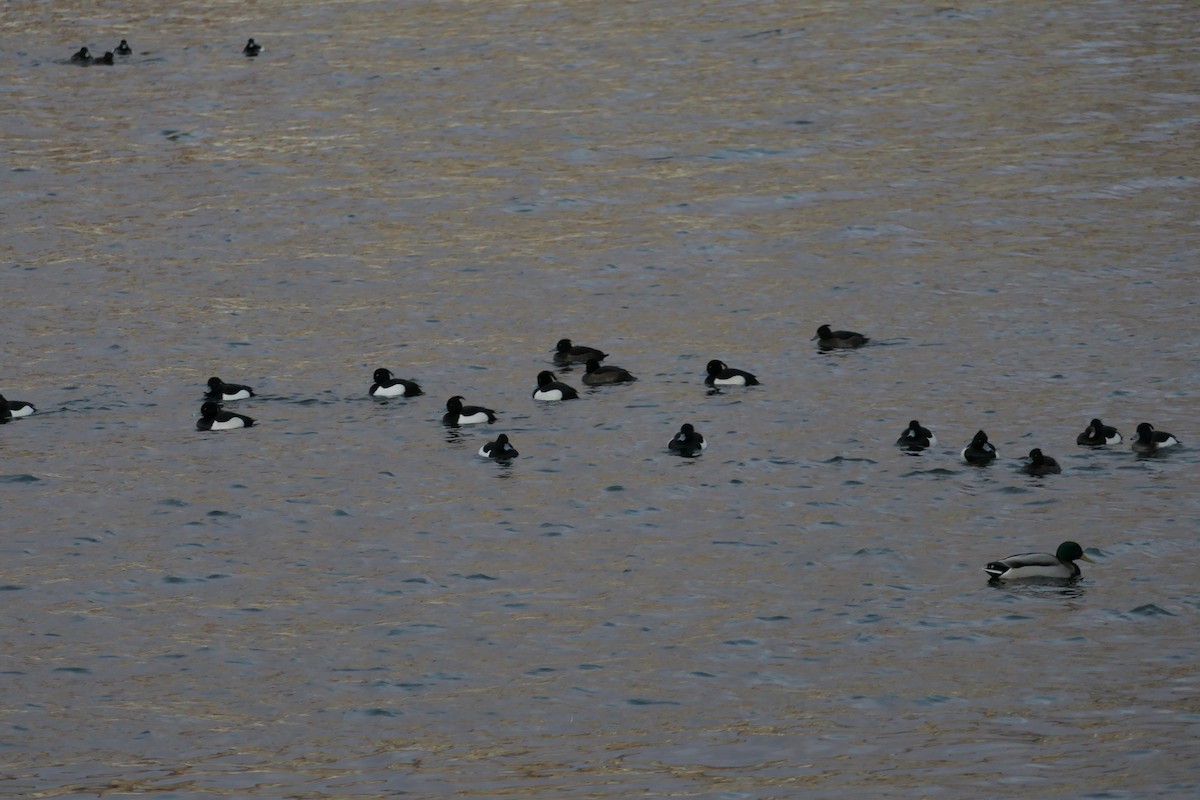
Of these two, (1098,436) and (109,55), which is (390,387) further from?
(109,55)

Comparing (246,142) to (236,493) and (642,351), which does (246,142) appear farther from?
(236,493)

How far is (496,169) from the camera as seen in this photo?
44531 mm

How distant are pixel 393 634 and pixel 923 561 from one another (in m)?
6.46

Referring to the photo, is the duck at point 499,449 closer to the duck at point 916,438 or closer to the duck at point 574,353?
the duck at point 574,353

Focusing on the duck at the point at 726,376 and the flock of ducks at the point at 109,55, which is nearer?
the duck at the point at 726,376

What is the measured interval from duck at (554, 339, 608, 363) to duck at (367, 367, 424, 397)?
109 inches

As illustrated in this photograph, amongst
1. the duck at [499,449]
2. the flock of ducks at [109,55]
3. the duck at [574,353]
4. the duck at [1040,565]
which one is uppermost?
the flock of ducks at [109,55]

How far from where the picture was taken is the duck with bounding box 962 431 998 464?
84.5 feet

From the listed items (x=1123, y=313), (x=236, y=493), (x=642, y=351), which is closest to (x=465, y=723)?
(x=236, y=493)

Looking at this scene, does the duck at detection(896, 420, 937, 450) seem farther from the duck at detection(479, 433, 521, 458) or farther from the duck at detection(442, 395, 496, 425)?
the duck at detection(442, 395, 496, 425)

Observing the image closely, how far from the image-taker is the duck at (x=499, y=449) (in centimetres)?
2711

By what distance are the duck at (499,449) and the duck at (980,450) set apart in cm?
645

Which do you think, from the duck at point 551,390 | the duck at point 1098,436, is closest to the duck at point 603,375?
the duck at point 551,390

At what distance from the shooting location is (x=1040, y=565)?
21.7 m
